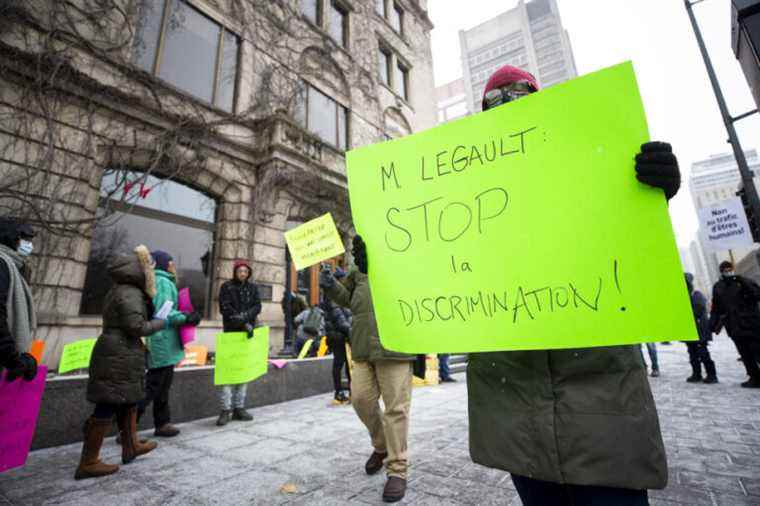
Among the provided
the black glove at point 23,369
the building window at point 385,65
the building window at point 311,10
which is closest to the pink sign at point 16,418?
the black glove at point 23,369

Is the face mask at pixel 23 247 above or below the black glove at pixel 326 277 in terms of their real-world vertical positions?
above

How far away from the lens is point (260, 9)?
405 inches

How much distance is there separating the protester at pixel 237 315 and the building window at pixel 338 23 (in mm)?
11434

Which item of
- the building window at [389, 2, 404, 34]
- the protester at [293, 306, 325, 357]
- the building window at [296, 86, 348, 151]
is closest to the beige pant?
the protester at [293, 306, 325, 357]

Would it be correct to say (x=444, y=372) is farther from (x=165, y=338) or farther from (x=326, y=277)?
(x=326, y=277)

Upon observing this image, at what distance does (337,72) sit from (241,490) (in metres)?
13.1

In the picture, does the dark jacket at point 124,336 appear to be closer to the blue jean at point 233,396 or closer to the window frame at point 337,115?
the blue jean at point 233,396

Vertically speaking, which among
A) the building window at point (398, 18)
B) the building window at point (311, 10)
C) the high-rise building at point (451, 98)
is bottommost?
the building window at point (311, 10)

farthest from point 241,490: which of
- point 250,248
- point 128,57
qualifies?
point 128,57

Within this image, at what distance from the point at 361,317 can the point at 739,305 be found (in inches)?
251

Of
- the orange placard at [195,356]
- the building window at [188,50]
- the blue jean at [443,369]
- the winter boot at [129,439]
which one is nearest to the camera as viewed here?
the winter boot at [129,439]

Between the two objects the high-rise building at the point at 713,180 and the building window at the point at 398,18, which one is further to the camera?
the high-rise building at the point at 713,180

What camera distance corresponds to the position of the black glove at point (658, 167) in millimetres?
995

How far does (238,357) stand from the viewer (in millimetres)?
4645
